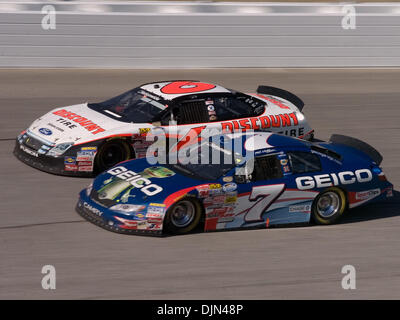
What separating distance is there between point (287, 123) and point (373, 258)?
157 inches

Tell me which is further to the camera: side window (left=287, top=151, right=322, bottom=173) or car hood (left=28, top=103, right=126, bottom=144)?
car hood (left=28, top=103, right=126, bottom=144)

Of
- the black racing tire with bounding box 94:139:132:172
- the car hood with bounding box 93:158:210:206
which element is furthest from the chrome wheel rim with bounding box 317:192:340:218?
the black racing tire with bounding box 94:139:132:172

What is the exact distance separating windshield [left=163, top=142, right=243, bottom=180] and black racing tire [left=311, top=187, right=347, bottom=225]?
3.86ft

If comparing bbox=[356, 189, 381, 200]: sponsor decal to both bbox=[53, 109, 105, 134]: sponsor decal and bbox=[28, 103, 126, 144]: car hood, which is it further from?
bbox=[53, 109, 105, 134]: sponsor decal

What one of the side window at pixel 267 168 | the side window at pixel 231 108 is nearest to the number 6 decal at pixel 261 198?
the side window at pixel 267 168

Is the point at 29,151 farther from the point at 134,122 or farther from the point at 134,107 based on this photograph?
the point at 134,107

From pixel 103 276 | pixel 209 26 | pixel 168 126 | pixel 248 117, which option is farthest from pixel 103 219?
pixel 209 26

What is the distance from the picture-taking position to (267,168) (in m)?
8.71

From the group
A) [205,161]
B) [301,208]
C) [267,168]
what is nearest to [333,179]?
[301,208]

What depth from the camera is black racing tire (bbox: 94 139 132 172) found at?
1028cm

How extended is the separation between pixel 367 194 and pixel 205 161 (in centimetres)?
218

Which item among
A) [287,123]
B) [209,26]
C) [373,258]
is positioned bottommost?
[373,258]

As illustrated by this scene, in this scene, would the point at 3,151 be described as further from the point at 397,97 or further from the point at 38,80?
the point at 397,97

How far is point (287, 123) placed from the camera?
1169 cm
